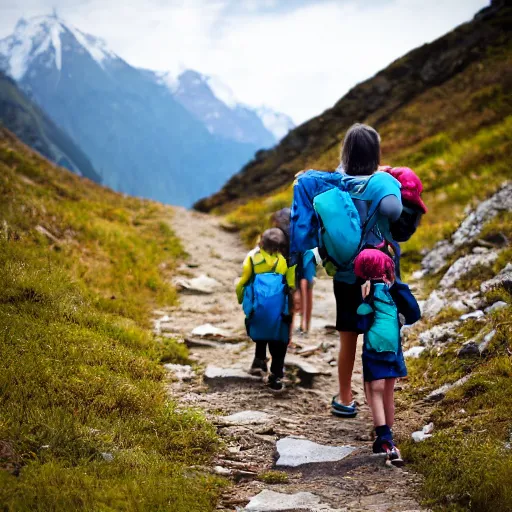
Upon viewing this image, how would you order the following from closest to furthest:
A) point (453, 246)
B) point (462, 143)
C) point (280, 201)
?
1. point (453, 246)
2. point (462, 143)
3. point (280, 201)

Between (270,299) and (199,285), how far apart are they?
568cm

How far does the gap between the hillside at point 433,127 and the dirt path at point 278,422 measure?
5072 millimetres

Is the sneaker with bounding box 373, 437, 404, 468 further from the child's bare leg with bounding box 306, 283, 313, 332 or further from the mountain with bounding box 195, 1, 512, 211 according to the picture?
the mountain with bounding box 195, 1, 512, 211

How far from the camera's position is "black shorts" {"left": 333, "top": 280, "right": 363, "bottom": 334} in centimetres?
471

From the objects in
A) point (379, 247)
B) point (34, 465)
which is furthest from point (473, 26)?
point (34, 465)

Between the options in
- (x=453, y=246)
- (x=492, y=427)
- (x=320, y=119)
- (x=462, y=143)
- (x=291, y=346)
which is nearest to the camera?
(x=492, y=427)

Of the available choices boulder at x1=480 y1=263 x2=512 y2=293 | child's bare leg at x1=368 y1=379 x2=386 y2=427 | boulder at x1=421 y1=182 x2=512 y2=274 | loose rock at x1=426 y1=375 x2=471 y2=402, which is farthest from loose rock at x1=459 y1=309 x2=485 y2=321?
boulder at x1=421 y1=182 x2=512 y2=274

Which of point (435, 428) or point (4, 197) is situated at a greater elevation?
point (4, 197)

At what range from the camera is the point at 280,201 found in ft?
68.9

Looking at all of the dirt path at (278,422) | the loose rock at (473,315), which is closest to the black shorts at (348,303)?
the dirt path at (278,422)

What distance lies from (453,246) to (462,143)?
9285mm

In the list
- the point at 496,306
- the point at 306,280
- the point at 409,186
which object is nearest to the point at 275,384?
the point at 306,280

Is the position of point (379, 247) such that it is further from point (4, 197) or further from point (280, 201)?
point (280, 201)

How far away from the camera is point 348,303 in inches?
187
